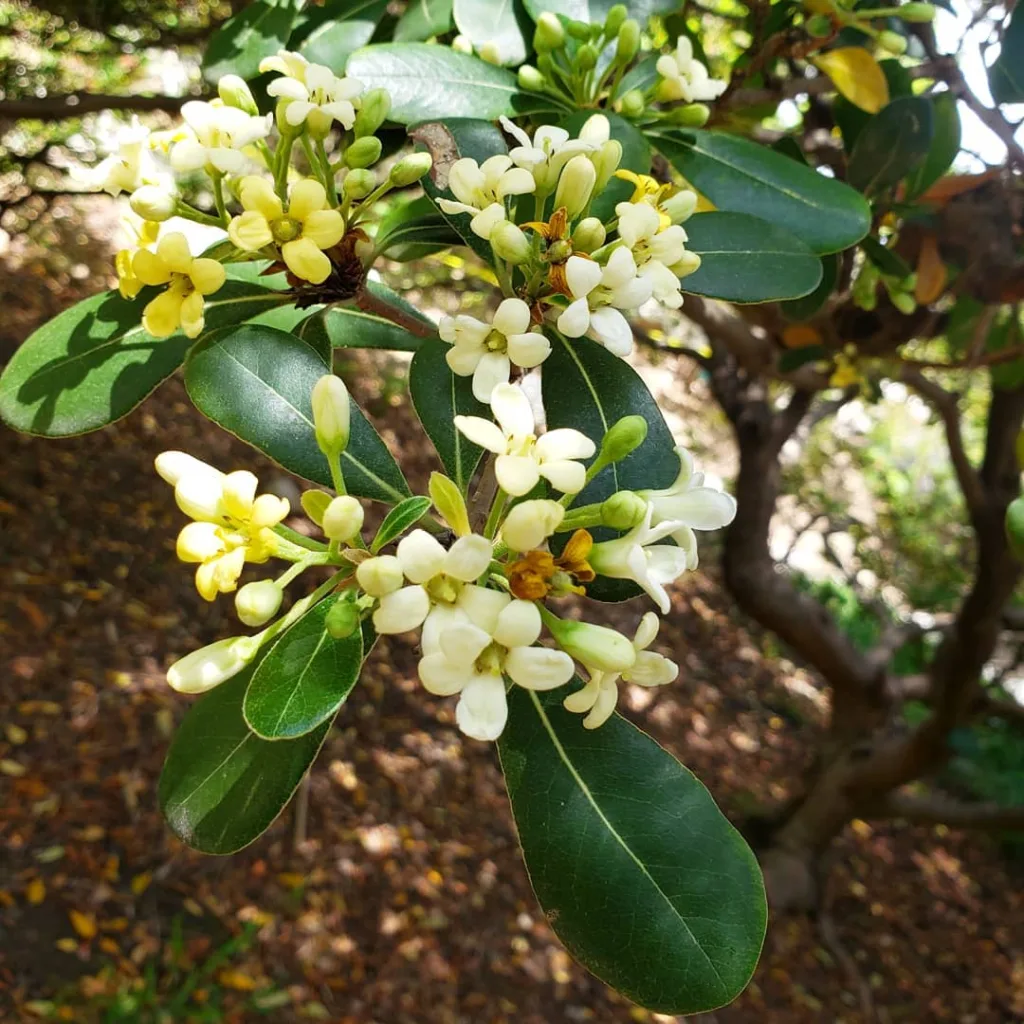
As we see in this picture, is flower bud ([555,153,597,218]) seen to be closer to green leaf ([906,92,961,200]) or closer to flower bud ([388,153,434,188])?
flower bud ([388,153,434,188])

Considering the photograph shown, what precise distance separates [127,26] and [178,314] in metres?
2.64

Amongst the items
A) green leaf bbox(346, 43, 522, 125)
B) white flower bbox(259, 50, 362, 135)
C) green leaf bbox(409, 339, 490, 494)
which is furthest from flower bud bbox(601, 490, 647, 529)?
green leaf bbox(346, 43, 522, 125)

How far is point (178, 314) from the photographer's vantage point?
2.74 ft

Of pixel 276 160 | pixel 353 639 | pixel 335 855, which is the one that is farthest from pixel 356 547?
pixel 335 855

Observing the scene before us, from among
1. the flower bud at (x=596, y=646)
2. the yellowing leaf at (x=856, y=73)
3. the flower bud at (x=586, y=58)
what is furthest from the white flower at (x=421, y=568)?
the yellowing leaf at (x=856, y=73)

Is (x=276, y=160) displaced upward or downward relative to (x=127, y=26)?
upward

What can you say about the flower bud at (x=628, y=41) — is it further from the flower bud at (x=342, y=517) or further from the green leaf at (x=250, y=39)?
the flower bud at (x=342, y=517)

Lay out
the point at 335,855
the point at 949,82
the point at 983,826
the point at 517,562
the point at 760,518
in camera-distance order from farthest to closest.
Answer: the point at 760,518 → the point at 983,826 → the point at 335,855 → the point at 949,82 → the point at 517,562

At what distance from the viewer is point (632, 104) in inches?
42.8

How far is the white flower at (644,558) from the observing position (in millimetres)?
705

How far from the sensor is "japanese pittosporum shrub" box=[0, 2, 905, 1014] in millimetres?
709

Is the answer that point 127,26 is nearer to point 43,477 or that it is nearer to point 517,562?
point 43,477

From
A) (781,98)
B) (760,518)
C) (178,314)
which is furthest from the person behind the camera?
(760,518)

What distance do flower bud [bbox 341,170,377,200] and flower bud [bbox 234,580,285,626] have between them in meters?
0.39
